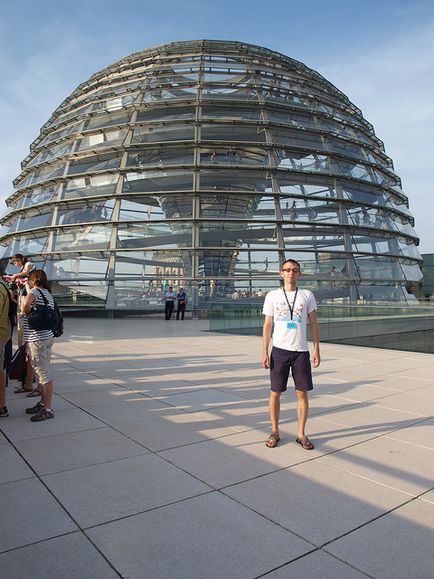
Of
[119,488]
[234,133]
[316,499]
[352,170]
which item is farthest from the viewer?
[352,170]

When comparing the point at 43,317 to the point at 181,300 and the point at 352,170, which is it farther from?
the point at 352,170

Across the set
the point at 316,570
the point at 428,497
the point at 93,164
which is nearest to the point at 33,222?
the point at 93,164

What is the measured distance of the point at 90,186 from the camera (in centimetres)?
2408

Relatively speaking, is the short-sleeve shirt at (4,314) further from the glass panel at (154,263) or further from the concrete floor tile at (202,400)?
the glass panel at (154,263)

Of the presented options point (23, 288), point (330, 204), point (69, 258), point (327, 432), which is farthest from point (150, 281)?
point (327, 432)

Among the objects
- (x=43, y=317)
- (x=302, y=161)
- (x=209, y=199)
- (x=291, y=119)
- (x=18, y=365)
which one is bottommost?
(x=18, y=365)

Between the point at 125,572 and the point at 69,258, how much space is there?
2244 cm

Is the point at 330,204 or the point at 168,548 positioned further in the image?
the point at 330,204

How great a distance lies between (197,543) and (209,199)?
70.7 feet

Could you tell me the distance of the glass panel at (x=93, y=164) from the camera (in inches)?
952

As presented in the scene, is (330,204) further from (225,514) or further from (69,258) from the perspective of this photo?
(225,514)

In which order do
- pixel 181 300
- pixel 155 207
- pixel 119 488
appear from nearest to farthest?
pixel 119 488 → pixel 181 300 → pixel 155 207

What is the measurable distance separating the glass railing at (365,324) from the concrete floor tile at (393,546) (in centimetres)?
1034

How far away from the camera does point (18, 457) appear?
4.06 metres
